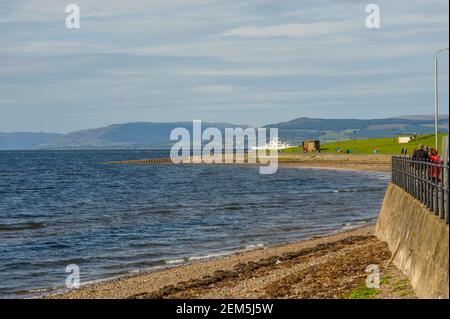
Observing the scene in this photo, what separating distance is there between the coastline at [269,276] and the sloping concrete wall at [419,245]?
428 mm

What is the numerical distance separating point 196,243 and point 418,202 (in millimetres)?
15295

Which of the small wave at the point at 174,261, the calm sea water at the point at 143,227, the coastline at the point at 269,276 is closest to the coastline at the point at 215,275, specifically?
the coastline at the point at 269,276

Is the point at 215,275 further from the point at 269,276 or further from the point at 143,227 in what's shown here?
the point at 143,227

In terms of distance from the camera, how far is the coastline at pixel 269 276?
17.0 m

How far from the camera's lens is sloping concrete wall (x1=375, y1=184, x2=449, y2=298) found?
41.3ft

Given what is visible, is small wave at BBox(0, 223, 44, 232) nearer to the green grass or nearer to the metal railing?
the metal railing

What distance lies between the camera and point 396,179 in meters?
27.0

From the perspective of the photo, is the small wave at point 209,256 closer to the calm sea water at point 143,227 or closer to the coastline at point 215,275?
the calm sea water at point 143,227

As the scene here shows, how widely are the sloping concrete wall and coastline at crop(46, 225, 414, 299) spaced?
1.40ft

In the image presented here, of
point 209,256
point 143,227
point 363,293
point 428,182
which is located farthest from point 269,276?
point 143,227

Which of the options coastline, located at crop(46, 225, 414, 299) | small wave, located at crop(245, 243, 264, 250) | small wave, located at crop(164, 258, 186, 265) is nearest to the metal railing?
coastline, located at crop(46, 225, 414, 299)
